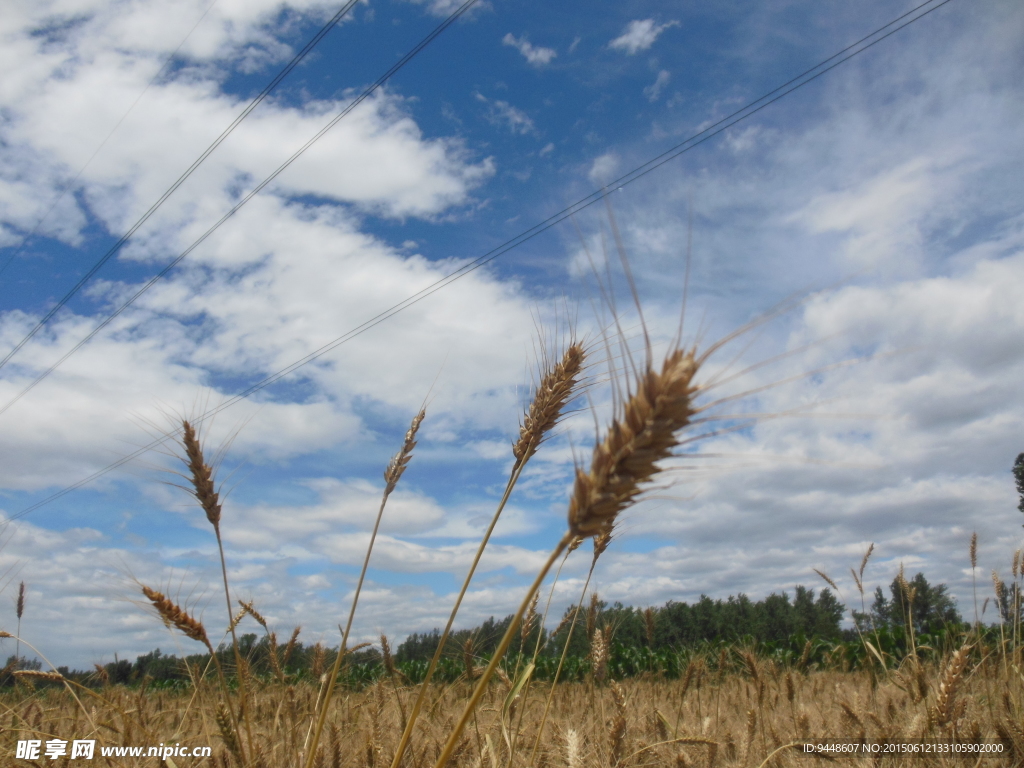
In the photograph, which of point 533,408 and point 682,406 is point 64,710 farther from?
point 682,406

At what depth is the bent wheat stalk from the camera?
144 cm

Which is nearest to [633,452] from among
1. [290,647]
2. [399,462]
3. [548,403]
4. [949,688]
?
[548,403]

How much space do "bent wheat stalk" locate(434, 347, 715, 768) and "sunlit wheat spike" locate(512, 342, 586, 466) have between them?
1376 millimetres

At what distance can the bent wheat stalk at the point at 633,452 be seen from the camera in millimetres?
1444

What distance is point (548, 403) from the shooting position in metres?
2.91

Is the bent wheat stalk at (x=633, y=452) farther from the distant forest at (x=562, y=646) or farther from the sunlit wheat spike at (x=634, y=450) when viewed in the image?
the distant forest at (x=562, y=646)

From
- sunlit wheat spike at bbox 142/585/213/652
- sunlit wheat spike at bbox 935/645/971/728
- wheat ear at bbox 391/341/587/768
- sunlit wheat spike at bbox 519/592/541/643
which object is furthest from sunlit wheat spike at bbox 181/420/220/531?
sunlit wheat spike at bbox 935/645/971/728

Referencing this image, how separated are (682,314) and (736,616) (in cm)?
7957

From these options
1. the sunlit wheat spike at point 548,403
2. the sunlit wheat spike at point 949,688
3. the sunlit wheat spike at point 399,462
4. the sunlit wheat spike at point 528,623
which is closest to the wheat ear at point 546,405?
the sunlit wheat spike at point 548,403

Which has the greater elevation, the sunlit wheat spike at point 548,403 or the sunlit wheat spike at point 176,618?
the sunlit wheat spike at point 548,403

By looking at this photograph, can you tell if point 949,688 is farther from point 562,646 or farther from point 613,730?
point 562,646

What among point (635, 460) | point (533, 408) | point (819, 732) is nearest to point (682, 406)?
point (635, 460)

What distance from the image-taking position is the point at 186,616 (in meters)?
2.87

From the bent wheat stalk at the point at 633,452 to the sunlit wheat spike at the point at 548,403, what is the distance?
138cm
